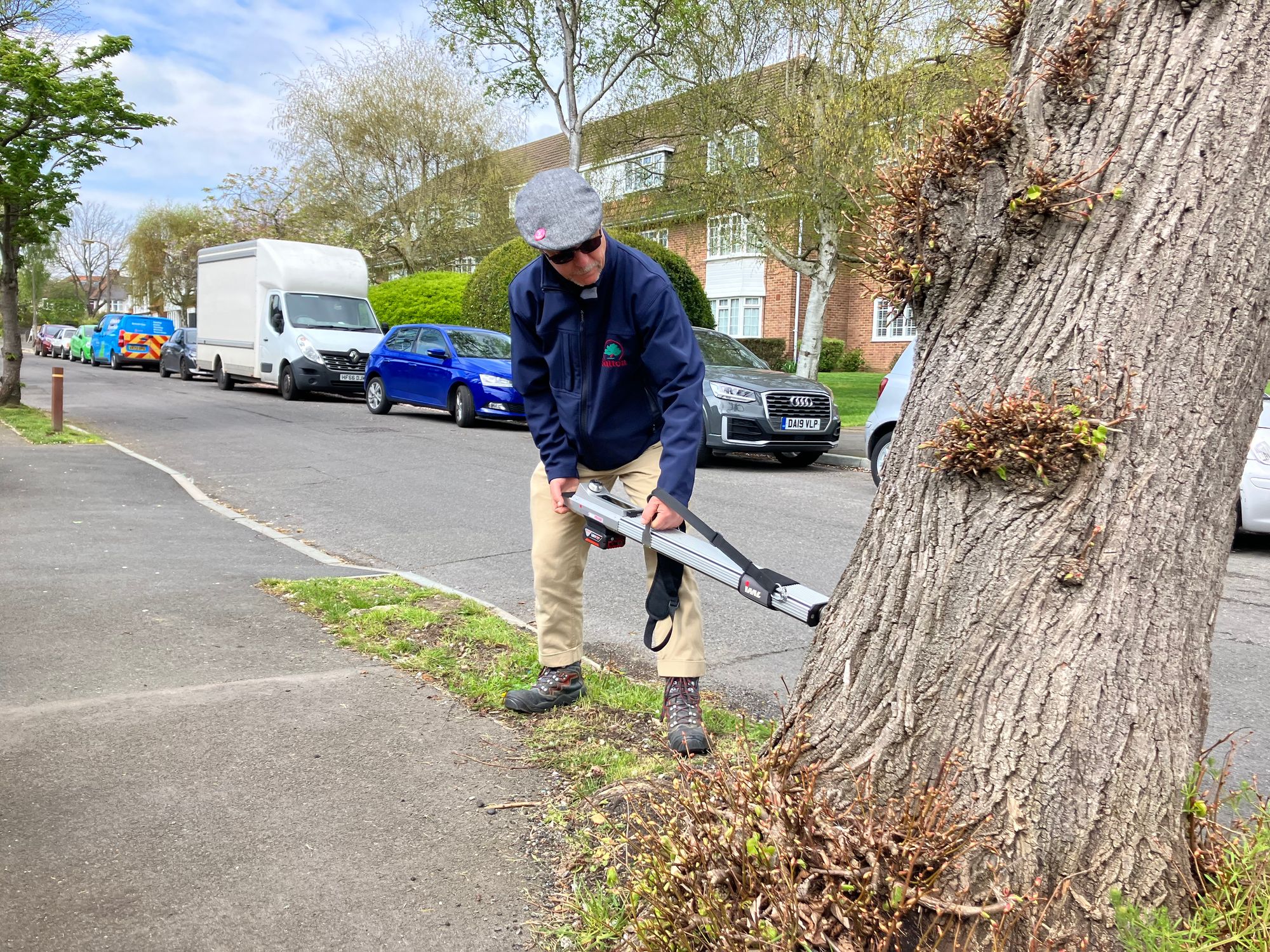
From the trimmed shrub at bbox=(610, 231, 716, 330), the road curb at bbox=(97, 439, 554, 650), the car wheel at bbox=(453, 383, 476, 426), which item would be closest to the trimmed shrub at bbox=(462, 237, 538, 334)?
the trimmed shrub at bbox=(610, 231, 716, 330)

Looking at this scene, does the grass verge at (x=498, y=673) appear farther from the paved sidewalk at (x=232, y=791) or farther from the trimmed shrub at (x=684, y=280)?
the trimmed shrub at (x=684, y=280)

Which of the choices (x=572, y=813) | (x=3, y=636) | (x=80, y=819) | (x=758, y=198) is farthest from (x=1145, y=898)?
(x=758, y=198)

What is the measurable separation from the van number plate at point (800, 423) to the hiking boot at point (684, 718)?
880 cm

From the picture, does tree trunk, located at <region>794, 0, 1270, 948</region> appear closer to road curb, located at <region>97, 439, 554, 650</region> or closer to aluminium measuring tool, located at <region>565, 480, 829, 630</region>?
aluminium measuring tool, located at <region>565, 480, 829, 630</region>

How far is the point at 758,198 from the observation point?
62.5ft

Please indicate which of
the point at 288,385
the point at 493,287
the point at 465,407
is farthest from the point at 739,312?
the point at 465,407

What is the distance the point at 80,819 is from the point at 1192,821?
2.85 m

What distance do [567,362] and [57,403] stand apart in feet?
40.9

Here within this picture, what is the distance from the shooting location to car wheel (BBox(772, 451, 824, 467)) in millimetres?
13188

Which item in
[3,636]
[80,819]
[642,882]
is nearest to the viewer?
[642,882]

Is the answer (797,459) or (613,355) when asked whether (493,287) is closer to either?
(797,459)

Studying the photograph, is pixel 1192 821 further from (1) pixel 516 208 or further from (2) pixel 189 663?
(2) pixel 189 663

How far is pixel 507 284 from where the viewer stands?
23.1m

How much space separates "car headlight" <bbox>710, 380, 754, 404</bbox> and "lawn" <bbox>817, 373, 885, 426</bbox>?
4952mm
